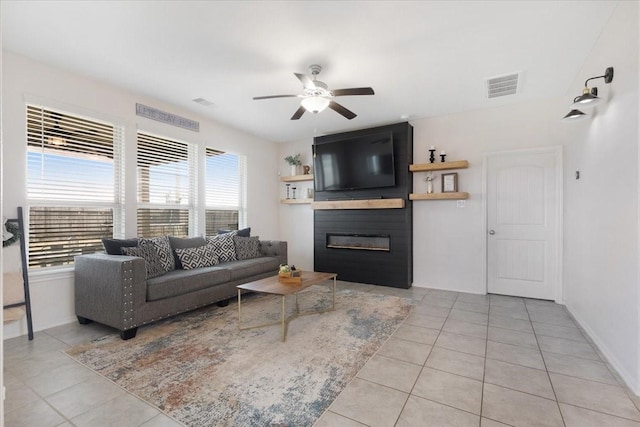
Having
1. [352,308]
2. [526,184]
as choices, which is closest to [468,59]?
[526,184]

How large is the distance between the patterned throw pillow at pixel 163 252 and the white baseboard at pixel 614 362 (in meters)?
4.16

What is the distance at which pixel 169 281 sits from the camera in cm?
335

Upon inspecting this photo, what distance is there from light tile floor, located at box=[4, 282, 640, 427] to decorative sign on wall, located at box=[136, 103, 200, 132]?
2.57 meters

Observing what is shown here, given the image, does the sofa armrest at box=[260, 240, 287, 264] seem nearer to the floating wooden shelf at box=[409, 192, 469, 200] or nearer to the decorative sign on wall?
the decorative sign on wall

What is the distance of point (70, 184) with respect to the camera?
139 inches

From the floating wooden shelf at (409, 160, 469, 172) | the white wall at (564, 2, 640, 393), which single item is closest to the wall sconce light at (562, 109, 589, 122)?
the white wall at (564, 2, 640, 393)

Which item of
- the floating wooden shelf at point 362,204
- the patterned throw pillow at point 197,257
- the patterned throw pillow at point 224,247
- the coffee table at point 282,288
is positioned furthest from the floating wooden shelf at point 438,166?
the patterned throw pillow at point 197,257

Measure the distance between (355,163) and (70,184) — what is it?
12.4 ft

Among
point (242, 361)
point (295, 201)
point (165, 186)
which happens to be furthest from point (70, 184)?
point (295, 201)

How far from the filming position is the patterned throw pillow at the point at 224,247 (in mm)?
4461

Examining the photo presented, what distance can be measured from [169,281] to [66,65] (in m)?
2.45

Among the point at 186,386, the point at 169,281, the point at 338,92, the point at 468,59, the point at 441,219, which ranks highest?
the point at 468,59

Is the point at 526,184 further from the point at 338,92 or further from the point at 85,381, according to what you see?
the point at 85,381

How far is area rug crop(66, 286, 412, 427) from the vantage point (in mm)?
2031
